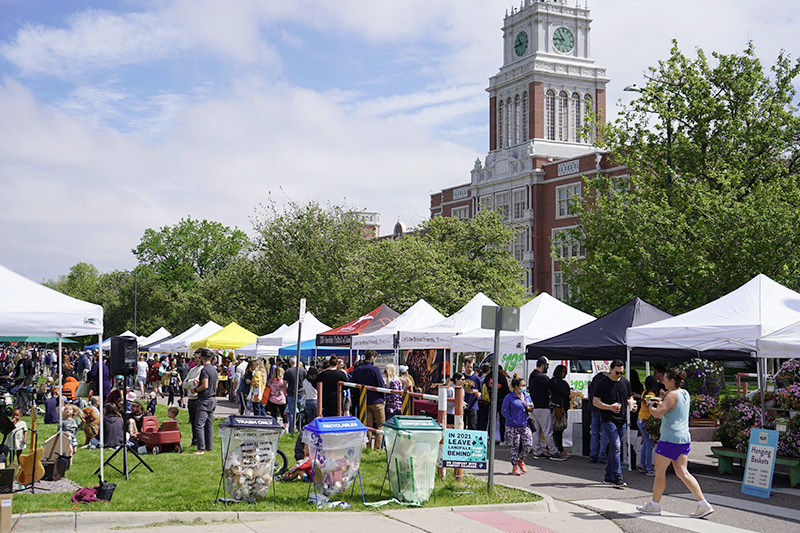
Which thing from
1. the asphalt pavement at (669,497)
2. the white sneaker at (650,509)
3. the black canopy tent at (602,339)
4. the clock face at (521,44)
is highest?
the clock face at (521,44)

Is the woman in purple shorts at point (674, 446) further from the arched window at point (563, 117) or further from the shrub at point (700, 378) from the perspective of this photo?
the arched window at point (563, 117)

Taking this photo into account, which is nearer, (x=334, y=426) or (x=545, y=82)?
(x=334, y=426)

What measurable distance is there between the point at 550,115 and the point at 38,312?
2672 inches

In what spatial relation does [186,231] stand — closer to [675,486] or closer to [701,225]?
[701,225]

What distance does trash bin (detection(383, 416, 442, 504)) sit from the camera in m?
9.75

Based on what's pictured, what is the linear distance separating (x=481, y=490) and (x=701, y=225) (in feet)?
61.1

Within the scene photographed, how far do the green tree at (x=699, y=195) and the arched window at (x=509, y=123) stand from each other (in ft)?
138

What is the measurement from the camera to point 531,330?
61.3ft

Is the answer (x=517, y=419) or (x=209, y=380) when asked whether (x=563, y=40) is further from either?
(x=517, y=419)

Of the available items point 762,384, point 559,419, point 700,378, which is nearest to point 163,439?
point 559,419

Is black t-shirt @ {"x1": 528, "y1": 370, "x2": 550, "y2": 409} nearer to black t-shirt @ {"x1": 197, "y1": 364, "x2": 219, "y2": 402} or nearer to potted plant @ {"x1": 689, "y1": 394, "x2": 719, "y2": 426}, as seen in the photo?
potted plant @ {"x1": 689, "y1": 394, "x2": 719, "y2": 426}

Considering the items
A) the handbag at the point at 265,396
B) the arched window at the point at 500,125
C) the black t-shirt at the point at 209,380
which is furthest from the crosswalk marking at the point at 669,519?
the arched window at the point at 500,125

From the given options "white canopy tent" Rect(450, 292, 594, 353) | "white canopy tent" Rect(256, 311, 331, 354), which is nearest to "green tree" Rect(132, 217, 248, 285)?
"white canopy tent" Rect(256, 311, 331, 354)

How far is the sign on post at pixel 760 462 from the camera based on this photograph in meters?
11.3
